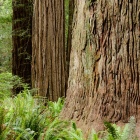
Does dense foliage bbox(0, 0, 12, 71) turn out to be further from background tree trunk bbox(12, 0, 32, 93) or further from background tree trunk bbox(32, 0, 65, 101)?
background tree trunk bbox(32, 0, 65, 101)

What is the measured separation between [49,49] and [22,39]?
2518 millimetres

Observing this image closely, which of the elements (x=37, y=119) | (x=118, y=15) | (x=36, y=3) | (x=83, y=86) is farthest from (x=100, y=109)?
(x=36, y=3)

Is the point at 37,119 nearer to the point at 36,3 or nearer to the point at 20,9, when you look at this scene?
the point at 36,3

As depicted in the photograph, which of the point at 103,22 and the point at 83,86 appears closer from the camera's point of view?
the point at 103,22

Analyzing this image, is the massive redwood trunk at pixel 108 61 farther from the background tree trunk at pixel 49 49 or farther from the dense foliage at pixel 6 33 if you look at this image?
the dense foliage at pixel 6 33

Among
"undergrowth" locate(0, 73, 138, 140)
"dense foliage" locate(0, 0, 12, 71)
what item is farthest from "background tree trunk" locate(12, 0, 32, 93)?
"undergrowth" locate(0, 73, 138, 140)

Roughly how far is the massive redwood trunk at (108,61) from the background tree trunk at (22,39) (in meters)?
4.79

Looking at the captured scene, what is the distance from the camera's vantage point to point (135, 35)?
4.02m

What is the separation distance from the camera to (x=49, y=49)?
269 inches

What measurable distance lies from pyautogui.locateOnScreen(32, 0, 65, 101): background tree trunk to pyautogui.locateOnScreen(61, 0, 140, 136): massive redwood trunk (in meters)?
2.40

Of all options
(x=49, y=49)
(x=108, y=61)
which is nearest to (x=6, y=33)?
(x=49, y=49)

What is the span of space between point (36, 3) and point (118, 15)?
325cm

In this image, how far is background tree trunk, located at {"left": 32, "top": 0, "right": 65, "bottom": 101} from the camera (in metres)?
6.83

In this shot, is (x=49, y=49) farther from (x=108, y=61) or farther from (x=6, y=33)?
(x=6, y=33)
